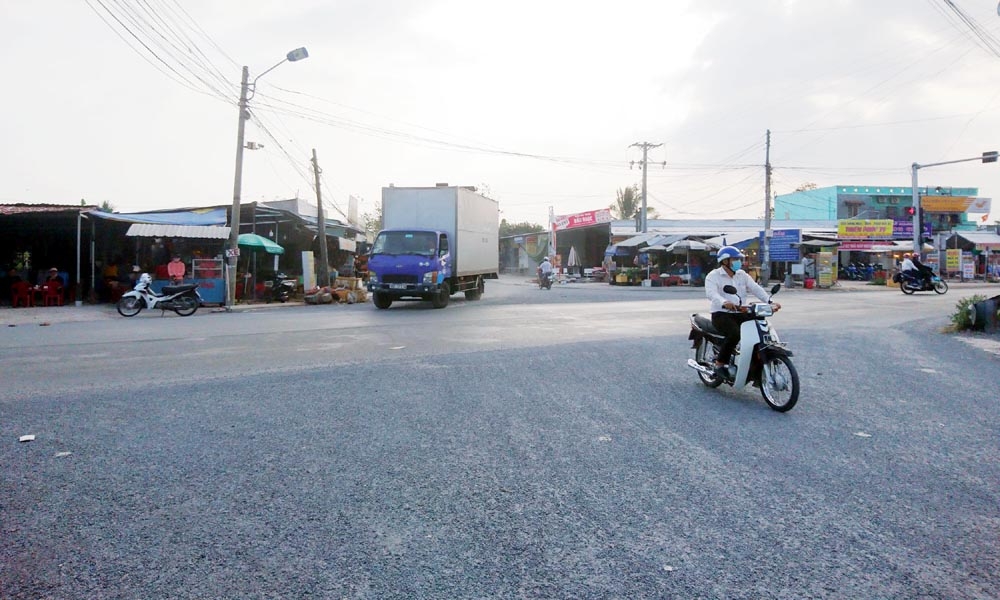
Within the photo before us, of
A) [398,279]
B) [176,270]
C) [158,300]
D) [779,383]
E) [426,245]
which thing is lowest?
[779,383]

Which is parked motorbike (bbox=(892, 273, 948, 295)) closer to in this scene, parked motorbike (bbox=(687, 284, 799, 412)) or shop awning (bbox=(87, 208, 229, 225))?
parked motorbike (bbox=(687, 284, 799, 412))

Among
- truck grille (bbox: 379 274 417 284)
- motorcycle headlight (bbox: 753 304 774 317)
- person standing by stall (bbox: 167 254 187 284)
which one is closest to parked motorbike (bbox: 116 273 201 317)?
person standing by stall (bbox: 167 254 187 284)

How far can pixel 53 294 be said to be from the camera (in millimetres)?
21062

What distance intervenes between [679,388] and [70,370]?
7580mm

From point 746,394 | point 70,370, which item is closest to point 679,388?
point 746,394

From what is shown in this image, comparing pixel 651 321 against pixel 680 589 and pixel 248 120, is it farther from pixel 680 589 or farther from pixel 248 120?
pixel 248 120

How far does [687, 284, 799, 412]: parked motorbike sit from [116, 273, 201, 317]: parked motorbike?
51.9ft

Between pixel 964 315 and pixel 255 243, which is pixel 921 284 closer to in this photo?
pixel 964 315

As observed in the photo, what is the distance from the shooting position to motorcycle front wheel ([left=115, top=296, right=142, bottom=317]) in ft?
60.2

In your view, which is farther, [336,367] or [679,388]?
[336,367]

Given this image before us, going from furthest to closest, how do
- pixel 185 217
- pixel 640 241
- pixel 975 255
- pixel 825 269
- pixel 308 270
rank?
1. pixel 975 255
2. pixel 640 241
3. pixel 825 269
4. pixel 308 270
5. pixel 185 217

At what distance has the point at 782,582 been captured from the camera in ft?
9.99

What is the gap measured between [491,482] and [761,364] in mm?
3692

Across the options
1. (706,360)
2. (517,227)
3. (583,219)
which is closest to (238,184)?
(706,360)
